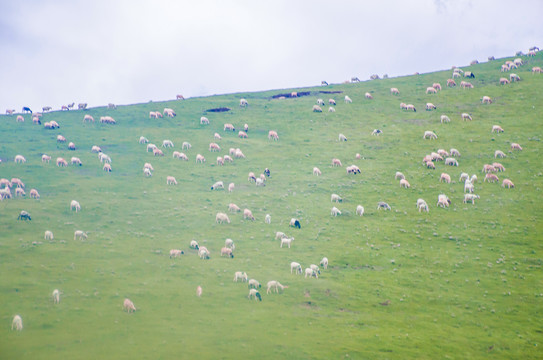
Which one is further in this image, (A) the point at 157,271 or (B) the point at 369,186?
(B) the point at 369,186

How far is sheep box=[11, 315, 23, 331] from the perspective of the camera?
81.1ft

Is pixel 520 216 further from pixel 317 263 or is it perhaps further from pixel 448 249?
pixel 317 263

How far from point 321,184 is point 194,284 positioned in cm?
2170

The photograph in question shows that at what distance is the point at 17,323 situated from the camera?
2488 cm

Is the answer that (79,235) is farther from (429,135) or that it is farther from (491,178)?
(429,135)

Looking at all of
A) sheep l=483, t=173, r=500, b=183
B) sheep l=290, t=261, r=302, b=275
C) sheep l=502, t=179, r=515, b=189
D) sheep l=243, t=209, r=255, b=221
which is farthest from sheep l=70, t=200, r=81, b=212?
sheep l=502, t=179, r=515, b=189

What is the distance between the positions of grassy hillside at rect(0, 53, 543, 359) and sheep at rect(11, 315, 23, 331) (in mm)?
348

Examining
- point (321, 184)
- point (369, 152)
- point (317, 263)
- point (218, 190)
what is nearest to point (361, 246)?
point (317, 263)

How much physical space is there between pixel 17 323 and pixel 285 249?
1828 centimetres

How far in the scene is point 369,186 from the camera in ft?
158

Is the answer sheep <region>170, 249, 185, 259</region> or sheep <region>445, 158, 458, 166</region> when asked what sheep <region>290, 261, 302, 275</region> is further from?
sheep <region>445, 158, 458, 166</region>

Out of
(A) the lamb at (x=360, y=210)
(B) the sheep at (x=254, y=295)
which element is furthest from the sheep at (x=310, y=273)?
(A) the lamb at (x=360, y=210)

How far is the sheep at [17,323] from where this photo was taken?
24.7m

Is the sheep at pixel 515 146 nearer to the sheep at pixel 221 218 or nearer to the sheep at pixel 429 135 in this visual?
the sheep at pixel 429 135
